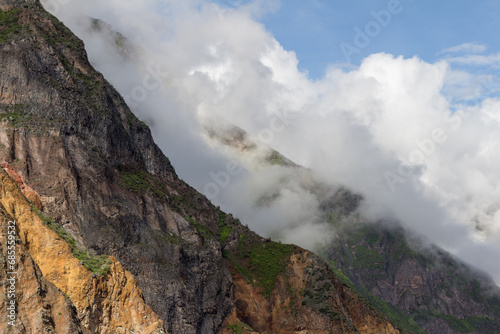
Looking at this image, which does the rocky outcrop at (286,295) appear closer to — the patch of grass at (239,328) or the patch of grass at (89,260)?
the patch of grass at (239,328)

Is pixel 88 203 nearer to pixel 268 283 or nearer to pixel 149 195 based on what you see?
pixel 149 195

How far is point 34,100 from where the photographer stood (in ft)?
340

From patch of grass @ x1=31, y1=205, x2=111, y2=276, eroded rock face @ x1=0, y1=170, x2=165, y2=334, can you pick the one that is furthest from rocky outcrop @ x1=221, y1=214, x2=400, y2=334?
eroded rock face @ x1=0, y1=170, x2=165, y2=334

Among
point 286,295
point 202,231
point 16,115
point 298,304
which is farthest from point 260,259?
point 16,115

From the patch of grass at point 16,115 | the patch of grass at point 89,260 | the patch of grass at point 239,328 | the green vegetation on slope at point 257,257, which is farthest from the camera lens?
the green vegetation on slope at point 257,257

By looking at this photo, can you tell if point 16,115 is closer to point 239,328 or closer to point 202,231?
point 202,231

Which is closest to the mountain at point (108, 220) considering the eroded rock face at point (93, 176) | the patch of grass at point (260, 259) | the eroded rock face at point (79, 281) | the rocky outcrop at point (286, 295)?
the eroded rock face at point (79, 281)

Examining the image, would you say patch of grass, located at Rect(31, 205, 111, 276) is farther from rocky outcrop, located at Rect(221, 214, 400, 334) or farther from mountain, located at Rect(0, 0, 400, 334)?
rocky outcrop, located at Rect(221, 214, 400, 334)

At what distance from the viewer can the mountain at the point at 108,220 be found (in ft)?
168

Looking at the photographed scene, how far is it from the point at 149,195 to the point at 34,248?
239 feet

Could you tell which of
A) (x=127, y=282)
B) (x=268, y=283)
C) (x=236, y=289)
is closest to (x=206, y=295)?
(x=236, y=289)

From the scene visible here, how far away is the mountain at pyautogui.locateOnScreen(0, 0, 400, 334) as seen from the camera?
168 feet

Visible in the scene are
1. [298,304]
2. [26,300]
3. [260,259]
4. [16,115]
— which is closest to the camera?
[26,300]

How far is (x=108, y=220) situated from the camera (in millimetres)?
100750
